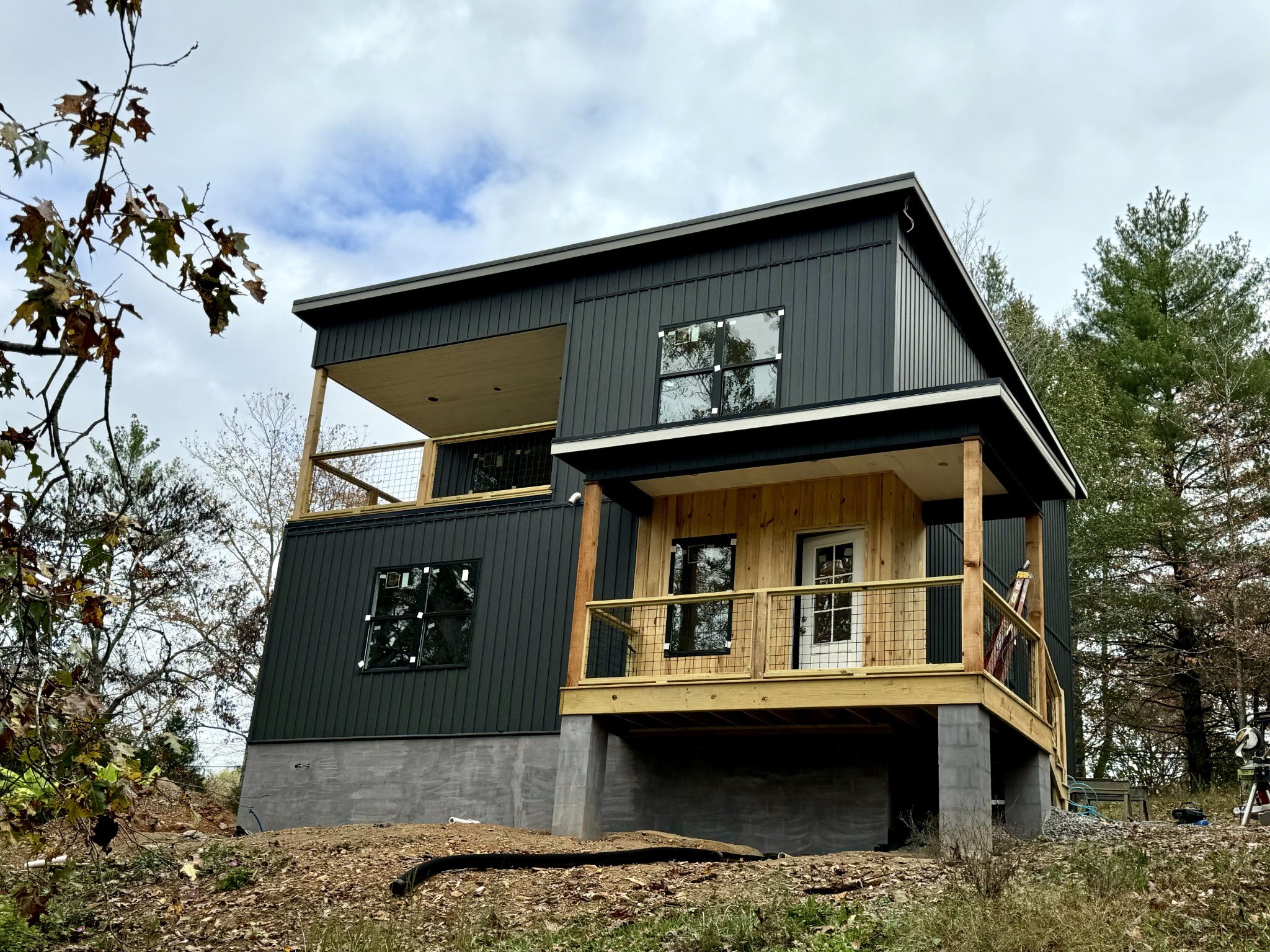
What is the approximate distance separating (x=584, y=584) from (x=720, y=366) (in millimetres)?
3384

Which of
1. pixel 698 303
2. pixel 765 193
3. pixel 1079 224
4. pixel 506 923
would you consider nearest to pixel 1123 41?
pixel 1079 224

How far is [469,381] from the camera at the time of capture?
62.3 ft

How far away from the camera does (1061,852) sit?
10352 millimetres

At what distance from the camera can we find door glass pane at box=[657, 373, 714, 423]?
15.5 metres

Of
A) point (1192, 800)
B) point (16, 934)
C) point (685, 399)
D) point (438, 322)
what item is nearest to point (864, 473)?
point (685, 399)

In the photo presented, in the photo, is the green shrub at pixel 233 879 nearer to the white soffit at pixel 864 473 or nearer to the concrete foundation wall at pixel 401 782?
the concrete foundation wall at pixel 401 782

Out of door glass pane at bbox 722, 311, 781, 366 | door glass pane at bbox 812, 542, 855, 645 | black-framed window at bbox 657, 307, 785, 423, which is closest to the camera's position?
door glass pane at bbox 812, 542, 855, 645

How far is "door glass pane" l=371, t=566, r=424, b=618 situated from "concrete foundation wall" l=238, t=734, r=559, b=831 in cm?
173

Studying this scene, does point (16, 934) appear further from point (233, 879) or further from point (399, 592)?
point (399, 592)

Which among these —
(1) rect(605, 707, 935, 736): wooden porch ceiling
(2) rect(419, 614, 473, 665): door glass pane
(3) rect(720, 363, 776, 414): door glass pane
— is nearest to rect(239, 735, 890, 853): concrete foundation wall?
(1) rect(605, 707, 935, 736): wooden porch ceiling

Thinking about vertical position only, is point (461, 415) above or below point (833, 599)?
above

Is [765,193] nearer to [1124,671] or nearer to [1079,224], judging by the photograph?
[1079,224]

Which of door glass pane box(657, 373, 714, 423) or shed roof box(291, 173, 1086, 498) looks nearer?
shed roof box(291, 173, 1086, 498)

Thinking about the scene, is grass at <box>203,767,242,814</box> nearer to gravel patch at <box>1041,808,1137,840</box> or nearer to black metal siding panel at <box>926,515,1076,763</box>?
black metal siding panel at <box>926,515,1076,763</box>
